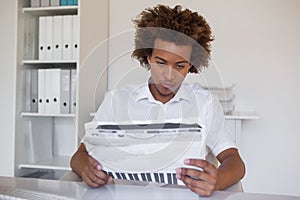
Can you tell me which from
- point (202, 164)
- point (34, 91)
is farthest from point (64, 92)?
point (202, 164)

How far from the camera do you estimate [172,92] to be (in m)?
1.18

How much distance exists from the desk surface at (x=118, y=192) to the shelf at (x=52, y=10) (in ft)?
4.68

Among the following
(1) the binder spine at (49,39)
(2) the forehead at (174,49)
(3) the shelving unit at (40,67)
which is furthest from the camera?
(1) the binder spine at (49,39)

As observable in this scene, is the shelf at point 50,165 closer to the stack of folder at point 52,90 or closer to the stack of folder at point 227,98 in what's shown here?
the stack of folder at point 52,90

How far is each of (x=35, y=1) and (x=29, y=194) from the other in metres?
1.72

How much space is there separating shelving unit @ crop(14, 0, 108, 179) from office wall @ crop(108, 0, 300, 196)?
0.24 meters

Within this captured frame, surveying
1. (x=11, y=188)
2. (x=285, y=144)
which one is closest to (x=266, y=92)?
(x=285, y=144)

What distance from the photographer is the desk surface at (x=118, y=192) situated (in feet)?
2.49

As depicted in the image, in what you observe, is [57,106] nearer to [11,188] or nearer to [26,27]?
[26,27]

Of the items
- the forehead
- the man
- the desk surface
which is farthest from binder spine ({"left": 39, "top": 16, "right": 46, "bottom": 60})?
the desk surface

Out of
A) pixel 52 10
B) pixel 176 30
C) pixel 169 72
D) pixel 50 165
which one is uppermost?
pixel 52 10

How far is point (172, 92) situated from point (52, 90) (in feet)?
3.81

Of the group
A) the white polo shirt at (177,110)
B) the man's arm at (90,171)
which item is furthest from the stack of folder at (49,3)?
the man's arm at (90,171)

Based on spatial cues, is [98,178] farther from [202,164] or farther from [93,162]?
[202,164]
